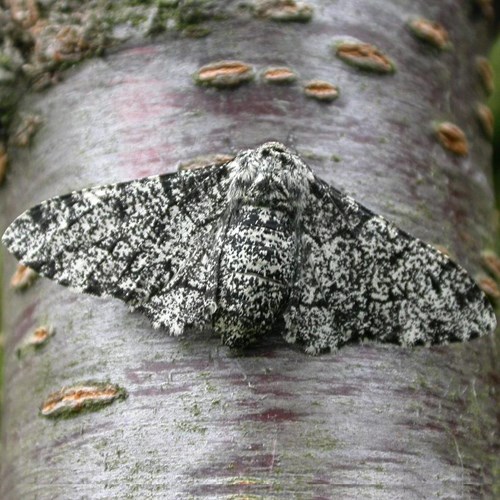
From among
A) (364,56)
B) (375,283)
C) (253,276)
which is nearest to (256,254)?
(253,276)

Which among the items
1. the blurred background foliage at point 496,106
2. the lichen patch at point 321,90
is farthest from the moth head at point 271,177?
the blurred background foliage at point 496,106

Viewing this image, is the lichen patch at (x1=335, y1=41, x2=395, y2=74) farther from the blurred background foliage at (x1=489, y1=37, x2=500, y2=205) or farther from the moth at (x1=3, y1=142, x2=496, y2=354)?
the blurred background foliage at (x1=489, y1=37, x2=500, y2=205)

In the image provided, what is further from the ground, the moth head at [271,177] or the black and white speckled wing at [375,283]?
the moth head at [271,177]

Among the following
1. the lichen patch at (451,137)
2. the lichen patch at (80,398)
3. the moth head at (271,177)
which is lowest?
the lichen patch at (80,398)

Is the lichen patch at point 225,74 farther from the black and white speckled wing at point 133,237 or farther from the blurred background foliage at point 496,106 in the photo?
the blurred background foliage at point 496,106

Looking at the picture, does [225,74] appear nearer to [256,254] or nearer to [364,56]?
[364,56]

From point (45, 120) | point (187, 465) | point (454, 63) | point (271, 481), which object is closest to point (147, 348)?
point (187, 465)

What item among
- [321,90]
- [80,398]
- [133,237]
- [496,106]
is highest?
[321,90]

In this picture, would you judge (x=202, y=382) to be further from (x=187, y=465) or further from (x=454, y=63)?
(x=454, y=63)
